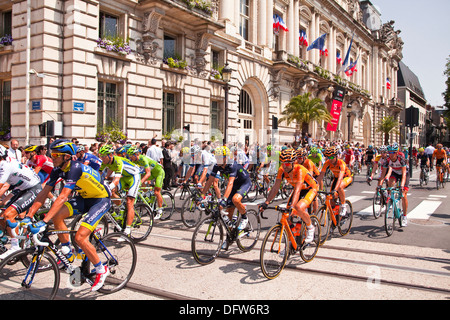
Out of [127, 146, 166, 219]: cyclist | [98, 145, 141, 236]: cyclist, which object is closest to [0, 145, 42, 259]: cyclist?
[98, 145, 141, 236]: cyclist

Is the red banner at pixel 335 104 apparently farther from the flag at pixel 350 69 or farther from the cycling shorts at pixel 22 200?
the cycling shorts at pixel 22 200

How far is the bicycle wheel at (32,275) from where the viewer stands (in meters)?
4.26

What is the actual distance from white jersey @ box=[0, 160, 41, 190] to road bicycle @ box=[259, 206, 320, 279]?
4.15 metres

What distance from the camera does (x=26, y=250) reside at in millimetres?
4281

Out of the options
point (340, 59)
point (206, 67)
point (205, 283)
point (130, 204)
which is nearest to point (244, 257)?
point (205, 283)

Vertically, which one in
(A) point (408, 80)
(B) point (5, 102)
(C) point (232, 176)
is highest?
(A) point (408, 80)

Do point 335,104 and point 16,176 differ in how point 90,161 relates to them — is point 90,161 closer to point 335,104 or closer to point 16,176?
point 16,176

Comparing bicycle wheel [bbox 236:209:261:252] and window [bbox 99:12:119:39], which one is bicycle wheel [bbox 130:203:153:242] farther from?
window [bbox 99:12:119:39]

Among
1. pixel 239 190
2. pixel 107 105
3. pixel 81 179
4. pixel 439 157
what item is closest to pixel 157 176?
pixel 239 190

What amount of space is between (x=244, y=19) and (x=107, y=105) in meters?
15.5

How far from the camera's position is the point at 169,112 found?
Result: 70.7ft

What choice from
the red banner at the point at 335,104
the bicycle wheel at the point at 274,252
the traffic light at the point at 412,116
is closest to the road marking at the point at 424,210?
the bicycle wheel at the point at 274,252

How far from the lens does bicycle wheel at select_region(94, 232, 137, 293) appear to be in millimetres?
5016

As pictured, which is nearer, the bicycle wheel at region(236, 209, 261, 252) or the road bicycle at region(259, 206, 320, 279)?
the road bicycle at region(259, 206, 320, 279)
